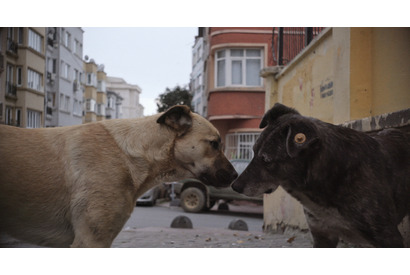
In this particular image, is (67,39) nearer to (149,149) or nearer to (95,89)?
(95,89)

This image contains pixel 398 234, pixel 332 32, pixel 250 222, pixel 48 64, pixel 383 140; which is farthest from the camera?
pixel 250 222

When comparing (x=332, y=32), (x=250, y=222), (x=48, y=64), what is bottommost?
(x=250, y=222)

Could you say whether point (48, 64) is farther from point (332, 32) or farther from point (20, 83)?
point (332, 32)

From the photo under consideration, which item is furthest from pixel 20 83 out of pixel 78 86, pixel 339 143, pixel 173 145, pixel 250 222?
pixel 250 222

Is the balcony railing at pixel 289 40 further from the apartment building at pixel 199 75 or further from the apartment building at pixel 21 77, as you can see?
the apartment building at pixel 21 77

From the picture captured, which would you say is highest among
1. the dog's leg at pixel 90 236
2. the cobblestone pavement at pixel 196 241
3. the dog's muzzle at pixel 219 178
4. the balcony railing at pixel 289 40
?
the balcony railing at pixel 289 40

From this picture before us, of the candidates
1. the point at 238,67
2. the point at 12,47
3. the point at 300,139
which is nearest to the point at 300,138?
the point at 300,139

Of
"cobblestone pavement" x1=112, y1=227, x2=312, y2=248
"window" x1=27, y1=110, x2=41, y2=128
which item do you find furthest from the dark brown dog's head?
"window" x1=27, y1=110, x2=41, y2=128

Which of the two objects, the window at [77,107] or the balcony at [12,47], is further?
the window at [77,107]

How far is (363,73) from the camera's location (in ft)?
9.37

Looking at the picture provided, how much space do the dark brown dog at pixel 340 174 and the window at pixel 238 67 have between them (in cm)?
218

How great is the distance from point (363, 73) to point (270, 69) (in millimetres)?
1979

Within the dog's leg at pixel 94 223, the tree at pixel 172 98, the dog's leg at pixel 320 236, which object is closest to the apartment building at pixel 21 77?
the tree at pixel 172 98

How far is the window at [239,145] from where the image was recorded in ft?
11.7
